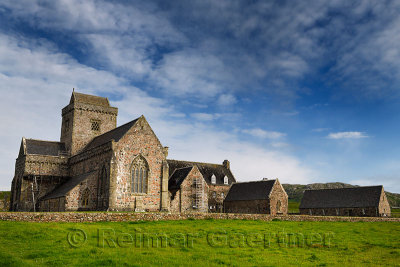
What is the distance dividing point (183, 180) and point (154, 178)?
10.8 metres

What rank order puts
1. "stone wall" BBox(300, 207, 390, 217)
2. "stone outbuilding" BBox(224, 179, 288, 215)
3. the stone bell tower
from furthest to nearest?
1. "stone wall" BBox(300, 207, 390, 217)
2. the stone bell tower
3. "stone outbuilding" BBox(224, 179, 288, 215)

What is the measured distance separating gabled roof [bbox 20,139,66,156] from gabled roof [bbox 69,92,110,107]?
788 cm

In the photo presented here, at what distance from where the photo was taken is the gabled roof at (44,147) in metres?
57.0

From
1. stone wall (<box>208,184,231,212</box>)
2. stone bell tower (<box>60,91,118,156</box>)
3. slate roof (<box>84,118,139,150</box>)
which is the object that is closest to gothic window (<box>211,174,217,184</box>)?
stone wall (<box>208,184,231,212</box>)

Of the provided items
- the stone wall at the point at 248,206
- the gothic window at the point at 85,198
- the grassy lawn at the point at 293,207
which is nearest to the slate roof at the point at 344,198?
the grassy lawn at the point at 293,207

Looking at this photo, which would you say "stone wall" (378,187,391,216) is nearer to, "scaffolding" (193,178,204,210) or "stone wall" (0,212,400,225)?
"stone wall" (0,212,400,225)

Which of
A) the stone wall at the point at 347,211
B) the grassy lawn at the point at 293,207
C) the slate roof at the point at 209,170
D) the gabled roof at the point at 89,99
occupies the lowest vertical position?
the grassy lawn at the point at 293,207

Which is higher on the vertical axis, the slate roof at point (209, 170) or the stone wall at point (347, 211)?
the slate roof at point (209, 170)

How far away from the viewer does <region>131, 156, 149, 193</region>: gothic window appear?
43.0 meters

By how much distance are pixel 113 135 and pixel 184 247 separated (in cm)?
3146

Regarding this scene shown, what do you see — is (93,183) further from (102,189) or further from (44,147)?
(44,147)

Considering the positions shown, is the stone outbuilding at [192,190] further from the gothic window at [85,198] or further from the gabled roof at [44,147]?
the gabled roof at [44,147]

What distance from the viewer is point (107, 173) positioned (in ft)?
138

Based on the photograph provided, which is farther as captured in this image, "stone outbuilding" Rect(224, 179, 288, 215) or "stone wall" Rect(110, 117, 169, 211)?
"stone outbuilding" Rect(224, 179, 288, 215)
